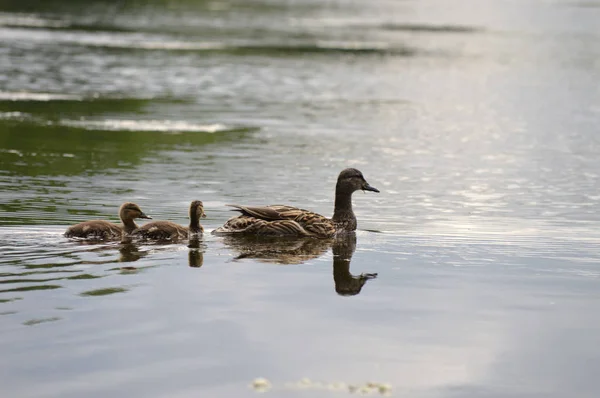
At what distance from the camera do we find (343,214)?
15.5 metres

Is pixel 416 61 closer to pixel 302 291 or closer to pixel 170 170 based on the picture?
pixel 170 170

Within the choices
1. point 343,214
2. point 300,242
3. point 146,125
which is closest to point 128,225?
point 300,242

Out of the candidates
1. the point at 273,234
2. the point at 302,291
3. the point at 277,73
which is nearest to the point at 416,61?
the point at 277,73

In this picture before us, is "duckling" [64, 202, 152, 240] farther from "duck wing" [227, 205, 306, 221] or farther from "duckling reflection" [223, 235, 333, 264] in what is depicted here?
"duck wing" [227, 205, 306, 221]

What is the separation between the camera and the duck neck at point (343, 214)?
1542cm

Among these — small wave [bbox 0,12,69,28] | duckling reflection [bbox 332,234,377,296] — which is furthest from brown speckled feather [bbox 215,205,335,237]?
small wave [bbox 0,12,69,28]

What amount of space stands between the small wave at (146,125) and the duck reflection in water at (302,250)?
12.1m

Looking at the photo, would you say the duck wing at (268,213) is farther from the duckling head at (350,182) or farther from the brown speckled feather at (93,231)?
the brown speckled feather at (93,231)

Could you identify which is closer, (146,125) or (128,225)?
(128,225)

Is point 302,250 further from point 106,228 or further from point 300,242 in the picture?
point 106,228

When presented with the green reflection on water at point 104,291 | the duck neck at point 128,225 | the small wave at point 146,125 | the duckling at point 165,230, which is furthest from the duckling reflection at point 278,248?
the small wave at point 146,125

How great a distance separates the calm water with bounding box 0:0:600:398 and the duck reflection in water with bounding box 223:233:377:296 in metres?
0.06

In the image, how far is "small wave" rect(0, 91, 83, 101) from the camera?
31.2 meters

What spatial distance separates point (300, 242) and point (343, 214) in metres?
1.05
